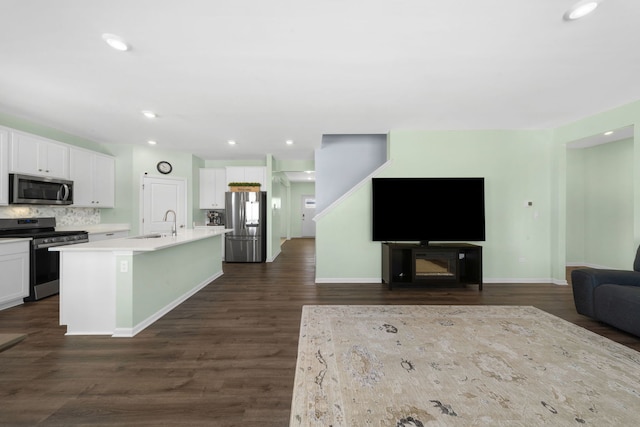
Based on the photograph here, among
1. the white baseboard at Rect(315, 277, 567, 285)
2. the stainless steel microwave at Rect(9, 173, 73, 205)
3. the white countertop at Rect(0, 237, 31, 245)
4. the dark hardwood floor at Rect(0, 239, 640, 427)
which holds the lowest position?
the dark hardwood floor at Rect(0, 239, 640, 427)

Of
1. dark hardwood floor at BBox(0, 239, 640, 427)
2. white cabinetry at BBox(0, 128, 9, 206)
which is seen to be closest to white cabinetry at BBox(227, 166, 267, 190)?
dark hardwood floor at BBox(0, 239, 640, 427)

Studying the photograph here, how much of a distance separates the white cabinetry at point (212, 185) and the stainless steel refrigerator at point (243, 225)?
431 mm

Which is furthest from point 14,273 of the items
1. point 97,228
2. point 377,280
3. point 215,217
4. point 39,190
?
point 377,280

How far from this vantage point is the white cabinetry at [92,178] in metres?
4.62

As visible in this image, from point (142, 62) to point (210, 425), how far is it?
115 inches

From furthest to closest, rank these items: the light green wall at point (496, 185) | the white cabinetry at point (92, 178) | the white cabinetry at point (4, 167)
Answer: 1. the white cabinetry at point (92, 178)
2. the light green wall at point (496, 185)
3. the white cabinetry at point (4, 167)

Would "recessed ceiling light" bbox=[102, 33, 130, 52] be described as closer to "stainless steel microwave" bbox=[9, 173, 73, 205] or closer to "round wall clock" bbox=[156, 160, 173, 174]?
"stainless steel microwave" bbox=[9, 173, 73, 205]

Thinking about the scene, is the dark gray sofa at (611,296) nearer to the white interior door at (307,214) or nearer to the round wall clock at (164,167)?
the round wall clock at (164,167)

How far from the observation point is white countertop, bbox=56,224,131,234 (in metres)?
4.63

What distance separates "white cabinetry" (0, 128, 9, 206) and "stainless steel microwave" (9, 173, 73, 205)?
46mm

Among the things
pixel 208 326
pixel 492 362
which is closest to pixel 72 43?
pixel 208 326

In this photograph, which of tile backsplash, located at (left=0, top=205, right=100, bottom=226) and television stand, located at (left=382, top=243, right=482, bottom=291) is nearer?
tile backsplash, located at (left=0, top=205, right=100, bottom=226)

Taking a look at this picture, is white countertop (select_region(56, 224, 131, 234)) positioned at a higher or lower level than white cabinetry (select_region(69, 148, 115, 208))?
lower

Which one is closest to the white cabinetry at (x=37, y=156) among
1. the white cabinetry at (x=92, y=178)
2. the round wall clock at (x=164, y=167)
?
the white cabinetry at (x=92, y=178)
